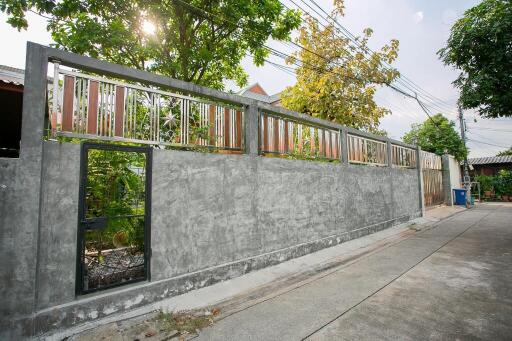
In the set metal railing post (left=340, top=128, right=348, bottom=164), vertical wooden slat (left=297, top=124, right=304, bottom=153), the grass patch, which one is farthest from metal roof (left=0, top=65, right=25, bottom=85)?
metal railing post (left=340, top=128, right=348, bottom=164)

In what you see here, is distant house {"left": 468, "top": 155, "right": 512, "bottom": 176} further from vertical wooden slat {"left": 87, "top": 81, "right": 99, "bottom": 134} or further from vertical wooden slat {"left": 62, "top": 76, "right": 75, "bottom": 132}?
vertical wooden slat {"left": 62, "top": 76, "right": 75, "bottom": 132}

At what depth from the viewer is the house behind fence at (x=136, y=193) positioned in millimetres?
2885

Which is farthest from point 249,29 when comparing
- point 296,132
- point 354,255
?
point 354,255

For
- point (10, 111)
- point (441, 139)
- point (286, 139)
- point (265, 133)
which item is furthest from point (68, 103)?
point (441, 139)

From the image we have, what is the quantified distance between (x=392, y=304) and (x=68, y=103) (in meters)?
5.10

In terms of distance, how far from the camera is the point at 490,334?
2.90 m

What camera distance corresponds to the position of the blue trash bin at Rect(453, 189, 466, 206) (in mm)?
17766

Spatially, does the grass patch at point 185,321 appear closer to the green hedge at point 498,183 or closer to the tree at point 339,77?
the tree at point 339,77

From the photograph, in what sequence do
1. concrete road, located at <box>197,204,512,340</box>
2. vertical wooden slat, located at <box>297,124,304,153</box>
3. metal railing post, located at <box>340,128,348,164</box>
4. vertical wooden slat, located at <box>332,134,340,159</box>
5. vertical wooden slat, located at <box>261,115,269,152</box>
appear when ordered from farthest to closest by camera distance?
1. metal railing post, located at <box>340,128,348,164</box>
2. vertical wooden slat, located at <box>332,134,340,159</box>
3. vertical wooden slat, located at <box>297,124,304,153</box>
4. vertical wooden slat, located at <box>261,115,269,152</box>
5. concrete road, located at <box>197,204,512,340</box>

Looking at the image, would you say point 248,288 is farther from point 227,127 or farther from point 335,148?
point 335,148

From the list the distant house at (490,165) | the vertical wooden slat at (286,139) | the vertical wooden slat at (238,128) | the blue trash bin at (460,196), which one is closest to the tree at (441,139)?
the blue trash bin at (460,196)

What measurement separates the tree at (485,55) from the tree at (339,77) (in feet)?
8.56

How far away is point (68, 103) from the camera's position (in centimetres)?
335

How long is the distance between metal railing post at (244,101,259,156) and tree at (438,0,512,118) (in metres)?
7.77
